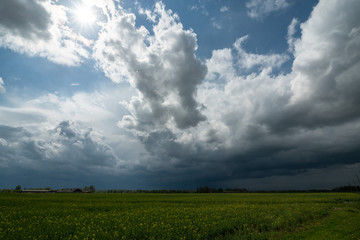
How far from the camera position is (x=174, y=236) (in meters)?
14.2

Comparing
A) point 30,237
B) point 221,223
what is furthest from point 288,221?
point 30,237

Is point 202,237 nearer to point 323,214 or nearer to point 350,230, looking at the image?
point 350,230

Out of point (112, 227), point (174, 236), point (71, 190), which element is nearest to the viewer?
point (174, 236)

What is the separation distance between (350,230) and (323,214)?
14227mm

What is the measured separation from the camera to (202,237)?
15.1 metres

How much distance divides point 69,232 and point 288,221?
21925mm

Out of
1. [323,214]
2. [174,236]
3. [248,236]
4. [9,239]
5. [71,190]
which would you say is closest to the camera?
[9,239]

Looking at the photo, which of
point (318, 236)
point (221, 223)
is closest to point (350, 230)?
point (318, 236)

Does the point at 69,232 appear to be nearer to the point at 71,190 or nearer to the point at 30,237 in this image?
the point at 30,237

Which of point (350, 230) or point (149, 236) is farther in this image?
point (350, 230)

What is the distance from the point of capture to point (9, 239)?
12672 millimetres

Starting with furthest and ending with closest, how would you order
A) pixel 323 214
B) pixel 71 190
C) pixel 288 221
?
pixel 71 190 → pixel 323 214 → pixel 288 221

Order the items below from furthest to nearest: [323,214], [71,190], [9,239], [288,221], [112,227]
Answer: [71,190]
[323,214]
[288,221]
[112,227]
[9,239]

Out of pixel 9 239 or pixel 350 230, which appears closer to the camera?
pixel 9 239
